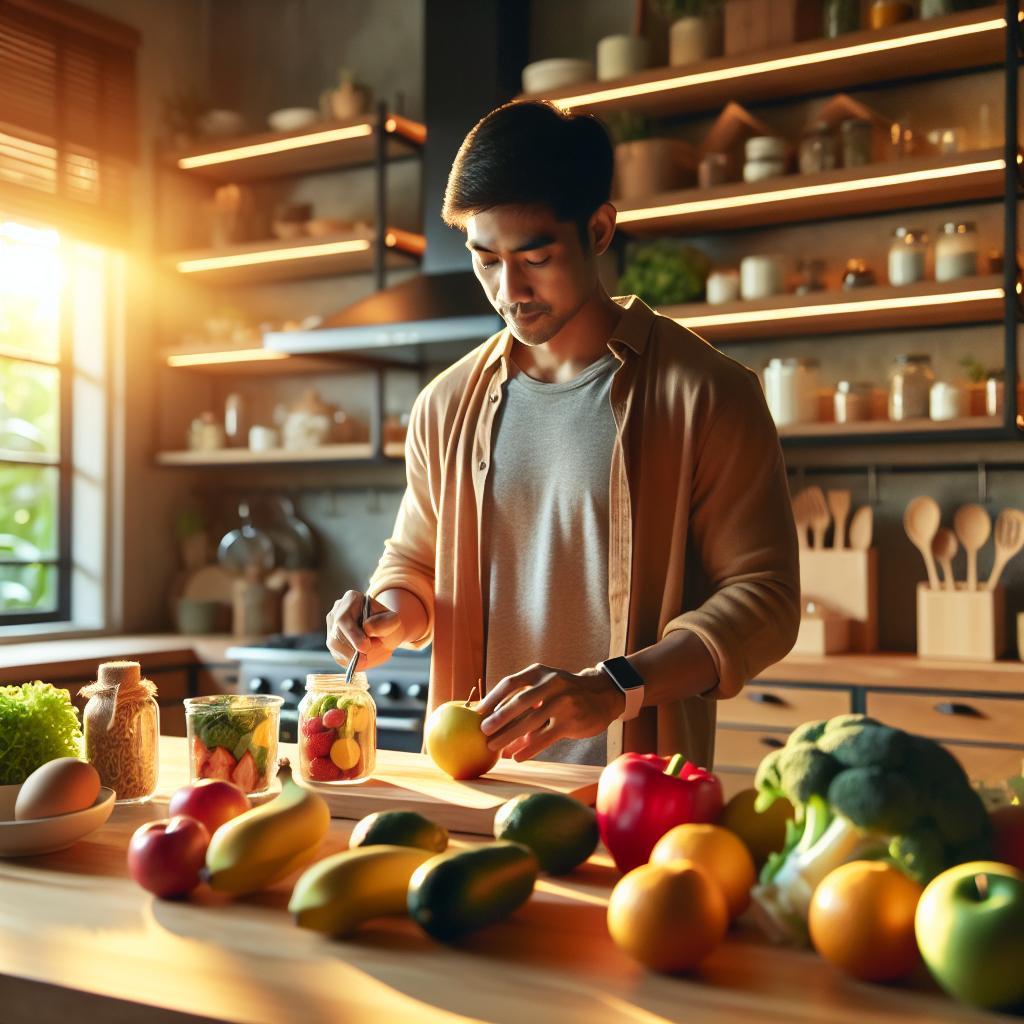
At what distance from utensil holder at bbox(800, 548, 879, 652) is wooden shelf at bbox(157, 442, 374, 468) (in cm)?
148

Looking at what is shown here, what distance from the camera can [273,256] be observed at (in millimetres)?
4234

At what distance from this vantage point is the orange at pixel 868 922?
820 millimetres

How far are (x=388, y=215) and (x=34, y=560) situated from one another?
177 cm

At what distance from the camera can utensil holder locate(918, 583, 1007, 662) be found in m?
3.14

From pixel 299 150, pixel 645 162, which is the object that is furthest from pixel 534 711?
pixel 299 150

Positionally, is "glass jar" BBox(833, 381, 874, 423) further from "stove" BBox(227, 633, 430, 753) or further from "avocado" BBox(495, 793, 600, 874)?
"avocado" BBox(495, 793, 600, 874)

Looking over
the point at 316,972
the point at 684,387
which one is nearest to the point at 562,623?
the point at 684,387

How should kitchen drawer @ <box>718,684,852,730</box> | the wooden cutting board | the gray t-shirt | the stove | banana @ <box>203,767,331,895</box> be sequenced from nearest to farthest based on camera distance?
1. banana @ <box>203,767,331,895</box>
2. the wooden cutting board
3. the gray t-shirt
4. kitchen drawer @ <box>718,684,852,730</box>
5. the stove

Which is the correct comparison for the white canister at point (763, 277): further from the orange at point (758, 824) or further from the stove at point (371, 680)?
the orange at point (758, 824)

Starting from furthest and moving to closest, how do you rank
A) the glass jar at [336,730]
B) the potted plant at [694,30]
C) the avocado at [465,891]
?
the potted plant at [694,30] < the glass jar at [336,730] < the avocado at [465,891]

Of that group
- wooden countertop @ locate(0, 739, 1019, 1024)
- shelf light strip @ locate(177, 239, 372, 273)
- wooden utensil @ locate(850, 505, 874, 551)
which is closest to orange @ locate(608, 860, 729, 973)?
wooden countertop @ locate(0, 739, 1019, 1024)

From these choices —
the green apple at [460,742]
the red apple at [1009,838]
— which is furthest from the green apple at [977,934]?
the green apple at [460,742]

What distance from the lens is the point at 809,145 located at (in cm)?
336

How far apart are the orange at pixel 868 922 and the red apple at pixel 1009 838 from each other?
0.42 feet
